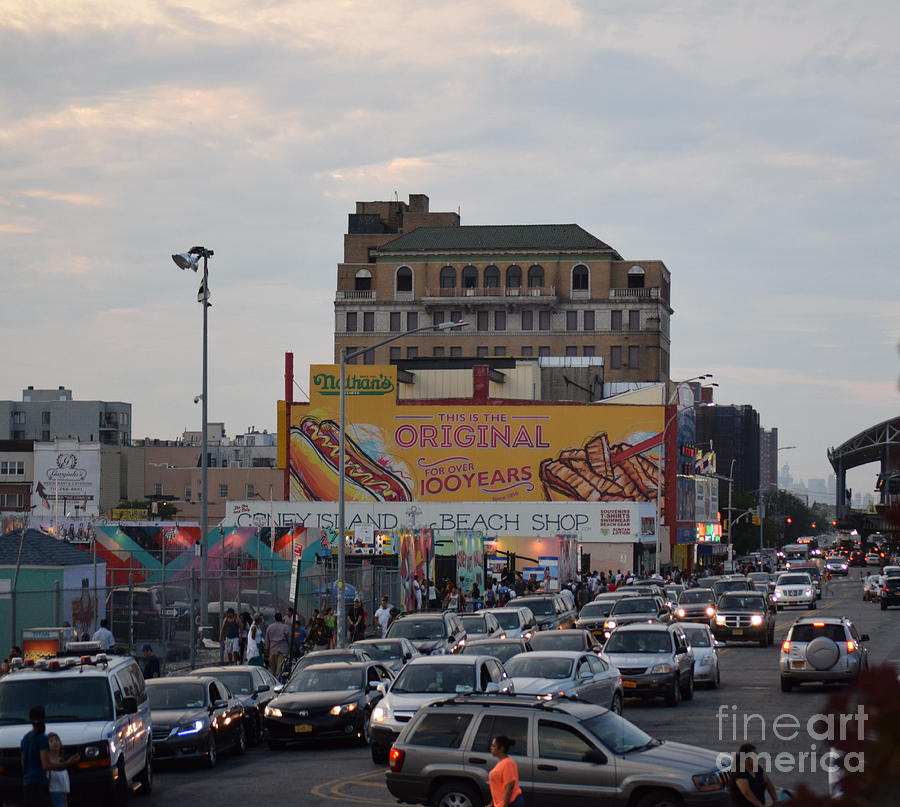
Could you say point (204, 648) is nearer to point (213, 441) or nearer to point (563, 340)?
point (563, 340)

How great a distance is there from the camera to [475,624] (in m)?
36.2

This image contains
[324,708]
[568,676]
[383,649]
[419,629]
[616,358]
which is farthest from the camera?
[616,358]

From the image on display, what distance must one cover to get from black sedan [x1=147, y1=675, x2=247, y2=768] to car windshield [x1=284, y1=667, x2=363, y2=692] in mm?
1133

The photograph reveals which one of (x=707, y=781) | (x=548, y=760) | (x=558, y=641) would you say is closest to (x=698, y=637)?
(x=558, y=641)

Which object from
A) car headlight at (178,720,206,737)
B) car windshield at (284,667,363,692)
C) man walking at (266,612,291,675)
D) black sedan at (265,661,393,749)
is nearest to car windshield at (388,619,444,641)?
man walking at (266,612,291,675)

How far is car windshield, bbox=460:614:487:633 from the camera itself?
35906 mm

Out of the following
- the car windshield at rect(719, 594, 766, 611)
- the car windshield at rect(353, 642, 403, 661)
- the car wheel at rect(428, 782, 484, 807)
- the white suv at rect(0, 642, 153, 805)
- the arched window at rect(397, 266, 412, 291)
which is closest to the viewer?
the car wheel at rect(428, 782, 484, 807)

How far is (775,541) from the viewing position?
191625 mm

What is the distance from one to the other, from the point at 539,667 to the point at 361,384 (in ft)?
211

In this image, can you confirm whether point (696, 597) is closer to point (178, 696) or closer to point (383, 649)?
point (383, 649)

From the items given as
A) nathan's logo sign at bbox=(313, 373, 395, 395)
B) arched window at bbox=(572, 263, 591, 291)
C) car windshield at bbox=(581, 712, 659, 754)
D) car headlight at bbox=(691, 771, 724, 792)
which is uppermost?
arched window at bbox=(572, 263, 591, 291)

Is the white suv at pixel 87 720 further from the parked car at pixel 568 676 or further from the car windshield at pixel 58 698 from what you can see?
the parked car at pixel 568 676

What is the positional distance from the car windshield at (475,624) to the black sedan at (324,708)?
38.4 ft

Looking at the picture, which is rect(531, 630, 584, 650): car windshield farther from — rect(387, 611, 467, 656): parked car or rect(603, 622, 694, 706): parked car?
rect(387, 611, 467, 656): parked car
